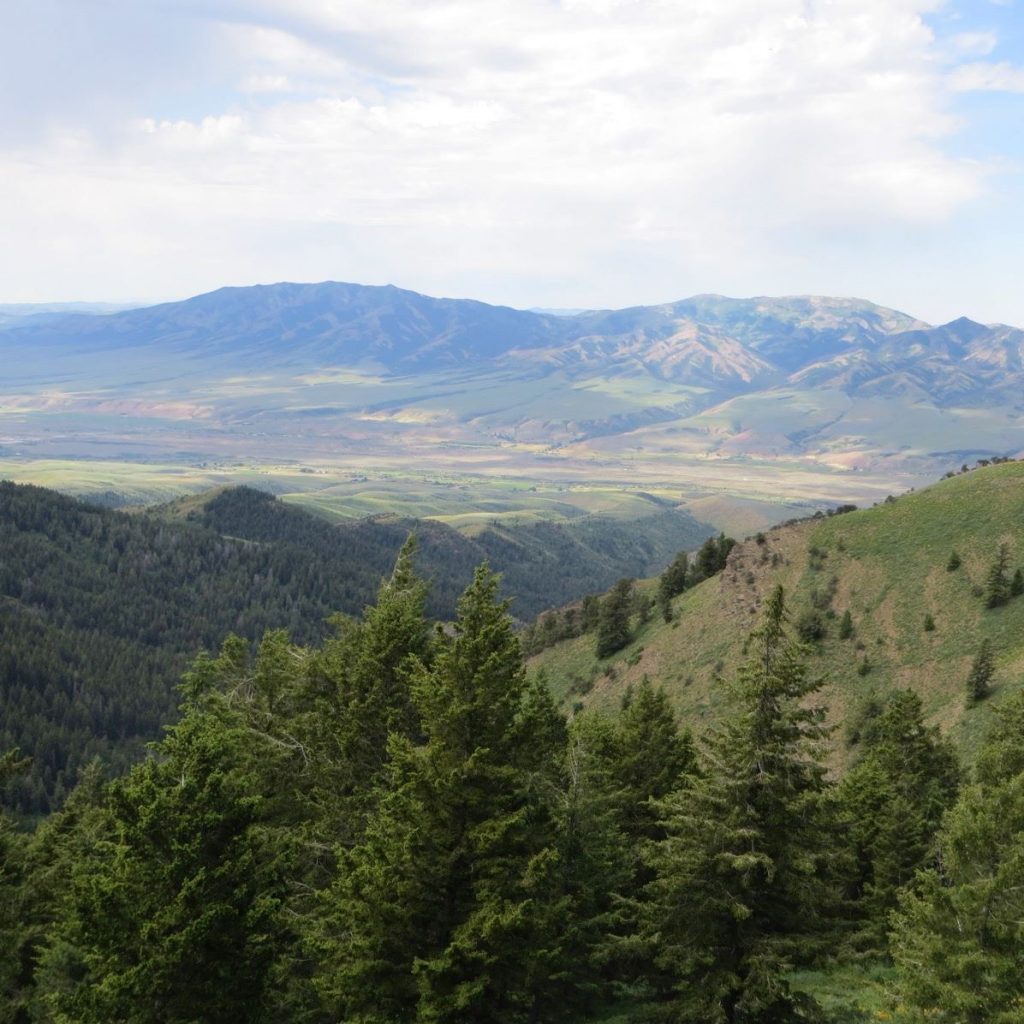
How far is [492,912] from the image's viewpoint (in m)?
21.7

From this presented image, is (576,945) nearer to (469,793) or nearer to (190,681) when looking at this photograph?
(469,793)

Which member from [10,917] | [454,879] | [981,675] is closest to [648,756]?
[454,879]

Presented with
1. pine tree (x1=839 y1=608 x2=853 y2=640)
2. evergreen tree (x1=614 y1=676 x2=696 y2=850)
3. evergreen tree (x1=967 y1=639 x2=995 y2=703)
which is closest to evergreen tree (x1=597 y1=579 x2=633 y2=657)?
pine tree (x1=839 y1=608 x2=853 y2=640)

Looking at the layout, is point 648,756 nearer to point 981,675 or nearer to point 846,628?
point 981,675

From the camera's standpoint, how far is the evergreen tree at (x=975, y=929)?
19.6 m

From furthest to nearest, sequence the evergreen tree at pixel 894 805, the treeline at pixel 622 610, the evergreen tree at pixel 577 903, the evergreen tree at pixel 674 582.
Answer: the evergreen tree at pixel 674 582, the treeline at pixel 622 610, the evergreen tree at pixel 894 805, the evergreen tree at pixel 577 903

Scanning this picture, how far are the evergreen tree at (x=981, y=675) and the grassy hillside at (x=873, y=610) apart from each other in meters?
0.93

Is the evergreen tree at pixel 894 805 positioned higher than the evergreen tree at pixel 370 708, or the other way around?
the evergreen tree at pixel 370 708

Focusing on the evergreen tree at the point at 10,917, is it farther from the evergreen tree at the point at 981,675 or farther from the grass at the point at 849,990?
the evergreen tree at the point at 981,675

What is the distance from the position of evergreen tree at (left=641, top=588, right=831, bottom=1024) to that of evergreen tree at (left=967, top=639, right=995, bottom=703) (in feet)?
151

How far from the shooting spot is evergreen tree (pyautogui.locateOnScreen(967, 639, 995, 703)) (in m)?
61.7

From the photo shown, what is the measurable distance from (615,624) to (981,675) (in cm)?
4307

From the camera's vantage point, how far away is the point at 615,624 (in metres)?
99.4

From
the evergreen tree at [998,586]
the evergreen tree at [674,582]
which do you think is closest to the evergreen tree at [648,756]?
the evergreen tree at [998,586]
